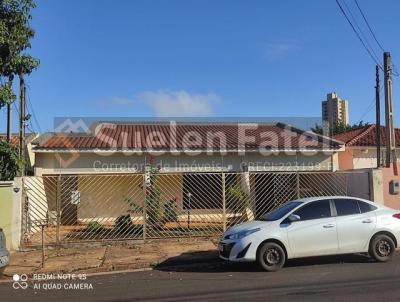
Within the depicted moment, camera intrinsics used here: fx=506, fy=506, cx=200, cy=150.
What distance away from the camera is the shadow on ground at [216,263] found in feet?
34.4

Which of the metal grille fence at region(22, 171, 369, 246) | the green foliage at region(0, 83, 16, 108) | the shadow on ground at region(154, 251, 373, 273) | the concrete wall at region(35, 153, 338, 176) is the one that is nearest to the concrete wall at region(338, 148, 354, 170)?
the concrete wall at region(35, 153, 338, 176)

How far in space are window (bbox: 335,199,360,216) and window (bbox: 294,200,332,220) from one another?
224 mm

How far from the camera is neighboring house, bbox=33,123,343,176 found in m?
19.8

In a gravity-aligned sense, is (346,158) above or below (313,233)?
above

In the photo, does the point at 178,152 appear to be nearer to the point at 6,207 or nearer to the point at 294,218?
the point at 6,207

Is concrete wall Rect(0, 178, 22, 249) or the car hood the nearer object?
the car hood

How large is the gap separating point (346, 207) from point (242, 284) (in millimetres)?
3347

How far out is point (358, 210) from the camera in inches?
424

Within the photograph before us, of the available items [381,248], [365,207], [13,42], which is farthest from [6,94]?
[381,248]

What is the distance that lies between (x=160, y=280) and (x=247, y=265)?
2.03m

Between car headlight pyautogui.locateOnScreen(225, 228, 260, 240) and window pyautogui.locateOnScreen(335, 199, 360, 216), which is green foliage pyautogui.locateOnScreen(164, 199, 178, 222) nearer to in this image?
car headlight pyautogui.locateOnScreen(225, 228, 260, 240)

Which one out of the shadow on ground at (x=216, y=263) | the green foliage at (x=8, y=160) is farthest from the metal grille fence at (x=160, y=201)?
the shadow on ground at (x=216, y=263)

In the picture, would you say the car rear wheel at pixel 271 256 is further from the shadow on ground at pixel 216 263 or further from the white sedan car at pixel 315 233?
the shadow on ground at pixel 216 263

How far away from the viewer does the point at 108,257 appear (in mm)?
11898
